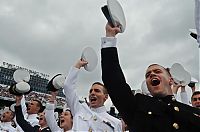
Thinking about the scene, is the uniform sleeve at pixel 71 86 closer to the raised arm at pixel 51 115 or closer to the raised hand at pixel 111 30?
the raised arm at pixel 51 115

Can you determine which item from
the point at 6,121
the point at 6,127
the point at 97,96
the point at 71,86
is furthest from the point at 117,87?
the point at 6,121

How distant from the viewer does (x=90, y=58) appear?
5.08 m

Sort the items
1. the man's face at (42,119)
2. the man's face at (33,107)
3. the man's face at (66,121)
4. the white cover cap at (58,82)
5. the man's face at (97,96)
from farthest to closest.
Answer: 1. the man's face at (33,107)
2. the man's face at (42,119)
3. the white cover cap at (58,82)
4. the man's face at (66,121)
5. the man's face at (97,96)

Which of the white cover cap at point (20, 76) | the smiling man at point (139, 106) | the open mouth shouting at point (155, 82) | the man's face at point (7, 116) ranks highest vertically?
the white cover cap at point (20, 76)

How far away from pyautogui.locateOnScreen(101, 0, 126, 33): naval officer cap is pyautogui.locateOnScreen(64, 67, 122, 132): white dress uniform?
258 cm

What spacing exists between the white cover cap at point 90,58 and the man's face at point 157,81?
2.06 m

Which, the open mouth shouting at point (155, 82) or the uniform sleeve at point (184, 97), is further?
the uniform sleeve at point (184, 97)

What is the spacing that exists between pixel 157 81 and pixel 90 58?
2319mm

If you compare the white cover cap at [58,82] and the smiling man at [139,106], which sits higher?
the white cover cap at [58,82]

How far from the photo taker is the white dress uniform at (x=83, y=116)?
5.07 meters

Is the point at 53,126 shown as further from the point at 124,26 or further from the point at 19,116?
the point at 124,26

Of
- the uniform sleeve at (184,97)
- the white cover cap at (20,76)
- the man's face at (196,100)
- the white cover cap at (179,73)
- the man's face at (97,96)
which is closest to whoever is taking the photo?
the white cover cap at (179,73)

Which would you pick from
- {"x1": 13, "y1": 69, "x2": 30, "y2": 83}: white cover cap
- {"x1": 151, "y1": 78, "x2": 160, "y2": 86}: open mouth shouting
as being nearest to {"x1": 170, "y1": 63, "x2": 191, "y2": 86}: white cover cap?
{"x1": 151, "y1": 78, "x2": 160, "y2": 86}: open mouth shouting

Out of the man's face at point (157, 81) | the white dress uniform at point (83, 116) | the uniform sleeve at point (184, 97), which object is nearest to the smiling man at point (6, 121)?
the white dress uniform at point (83, 116)
